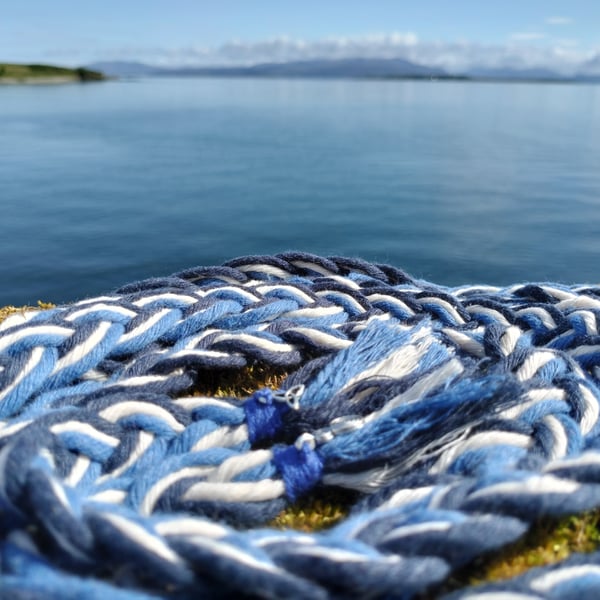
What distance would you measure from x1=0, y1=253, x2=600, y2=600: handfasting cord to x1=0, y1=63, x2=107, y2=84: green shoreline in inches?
2668

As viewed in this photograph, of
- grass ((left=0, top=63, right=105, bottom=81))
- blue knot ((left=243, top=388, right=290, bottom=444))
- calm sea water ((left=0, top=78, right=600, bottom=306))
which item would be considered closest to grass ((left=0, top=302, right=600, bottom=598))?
blue knot ((left=243, top=388, right=290, bottom=444))

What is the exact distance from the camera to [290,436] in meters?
1.92

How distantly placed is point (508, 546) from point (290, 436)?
0.68 metres

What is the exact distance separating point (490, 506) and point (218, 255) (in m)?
6.81

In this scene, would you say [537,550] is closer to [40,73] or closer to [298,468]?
[298,468]

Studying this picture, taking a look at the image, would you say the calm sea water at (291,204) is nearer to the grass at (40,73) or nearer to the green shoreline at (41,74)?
the green shoreline at (41,74)

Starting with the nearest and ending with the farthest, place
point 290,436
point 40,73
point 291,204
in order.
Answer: point 290,436
point 291,204
point 40,73

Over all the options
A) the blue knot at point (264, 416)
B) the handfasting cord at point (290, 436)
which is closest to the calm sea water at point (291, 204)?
the handfasting cord at point (290, 436)

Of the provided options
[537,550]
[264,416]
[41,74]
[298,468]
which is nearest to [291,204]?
[264,416]

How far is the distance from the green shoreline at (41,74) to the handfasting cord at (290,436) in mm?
67757

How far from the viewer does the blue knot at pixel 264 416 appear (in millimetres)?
1921

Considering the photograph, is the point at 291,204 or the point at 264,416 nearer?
the point at 264,416

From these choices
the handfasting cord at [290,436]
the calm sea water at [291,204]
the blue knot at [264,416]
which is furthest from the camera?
the calm sea water at [291,204]

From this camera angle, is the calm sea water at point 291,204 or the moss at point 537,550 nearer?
the moss at point 537,550
